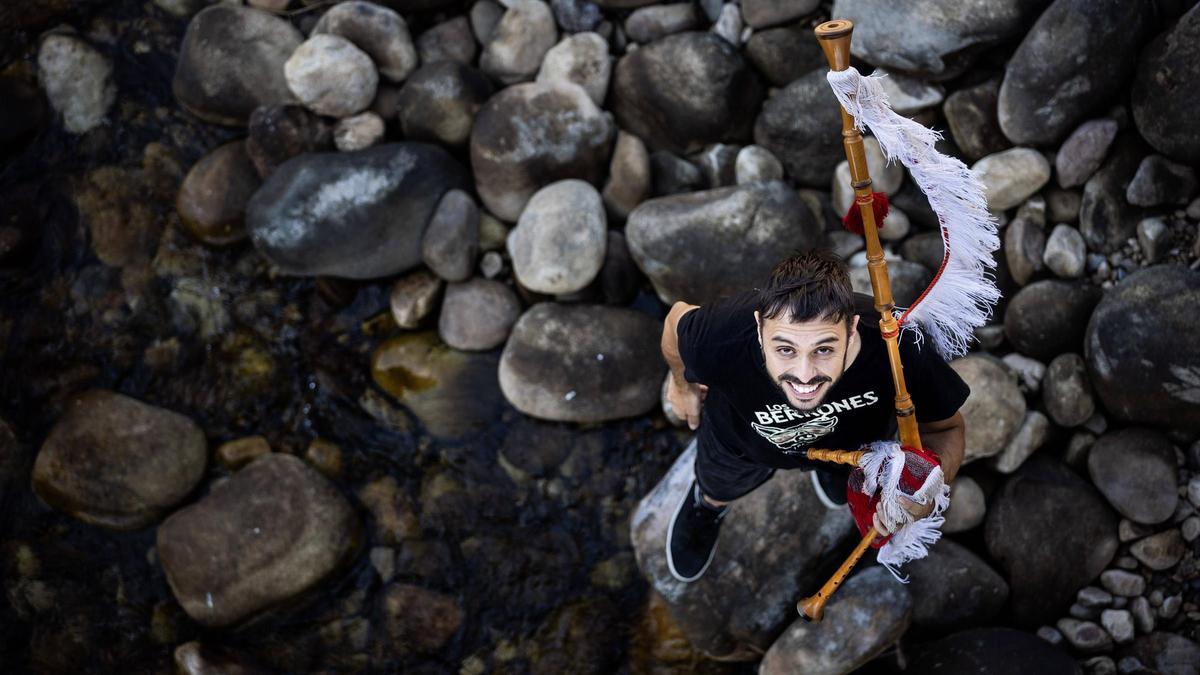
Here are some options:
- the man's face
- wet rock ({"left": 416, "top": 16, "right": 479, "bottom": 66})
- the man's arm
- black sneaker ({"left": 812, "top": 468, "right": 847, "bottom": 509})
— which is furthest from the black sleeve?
wet rock ({"left": 416, "top": 16, "right": 479, "bottom": 66})

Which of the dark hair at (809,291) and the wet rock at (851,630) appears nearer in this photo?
the dark hair at (809,291)

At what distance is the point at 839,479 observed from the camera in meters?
3.74

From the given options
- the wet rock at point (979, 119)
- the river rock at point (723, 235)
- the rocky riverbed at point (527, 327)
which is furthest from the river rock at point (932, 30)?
the river rock at point (723, 235)

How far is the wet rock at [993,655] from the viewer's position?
3.51m

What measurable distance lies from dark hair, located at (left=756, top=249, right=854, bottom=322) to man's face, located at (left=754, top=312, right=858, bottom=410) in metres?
0.02

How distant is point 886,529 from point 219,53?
4.33 m

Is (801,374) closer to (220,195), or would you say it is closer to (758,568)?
(758,568)

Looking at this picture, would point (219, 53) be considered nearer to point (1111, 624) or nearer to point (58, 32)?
point (58, 32)

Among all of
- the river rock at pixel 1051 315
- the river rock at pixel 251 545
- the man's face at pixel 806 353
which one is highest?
the man's face at pixel 806 353

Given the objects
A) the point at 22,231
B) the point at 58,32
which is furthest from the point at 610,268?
the point at 58,32

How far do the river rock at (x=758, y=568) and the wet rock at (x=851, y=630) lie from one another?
0.63ft

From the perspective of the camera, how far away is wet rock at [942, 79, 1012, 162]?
4.08m

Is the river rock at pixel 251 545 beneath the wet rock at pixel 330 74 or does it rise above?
beneath

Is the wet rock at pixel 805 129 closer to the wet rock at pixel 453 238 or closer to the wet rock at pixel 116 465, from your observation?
the wet rock at pixel 453 238
